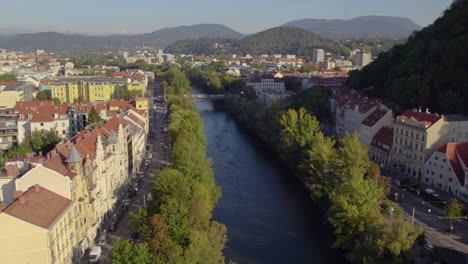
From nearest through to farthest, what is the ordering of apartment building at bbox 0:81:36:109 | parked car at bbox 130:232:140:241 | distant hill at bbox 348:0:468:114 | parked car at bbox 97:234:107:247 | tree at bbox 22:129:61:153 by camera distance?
parked car at bbox 97:234:107:247, parked car at bbox 130:232:140:241, tree at bbox 22:129:61:153, distant hill at bbox 348:0:468:114, apartment building at bbox 0:81:36:109

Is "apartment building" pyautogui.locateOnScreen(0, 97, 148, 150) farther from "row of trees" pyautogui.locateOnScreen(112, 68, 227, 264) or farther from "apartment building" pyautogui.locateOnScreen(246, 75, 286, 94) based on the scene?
"apartment building" pyautogui.locateOnScreen(246, 75, 286, 94)

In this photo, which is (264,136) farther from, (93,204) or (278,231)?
(93,204)

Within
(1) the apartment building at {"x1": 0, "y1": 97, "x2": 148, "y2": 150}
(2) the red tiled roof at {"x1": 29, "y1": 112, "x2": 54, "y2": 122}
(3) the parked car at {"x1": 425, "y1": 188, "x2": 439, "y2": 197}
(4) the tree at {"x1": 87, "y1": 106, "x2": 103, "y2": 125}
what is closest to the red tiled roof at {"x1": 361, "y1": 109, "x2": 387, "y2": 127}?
(3) the parked car at {"x1": 425, "y1": 188, "x2": 439, "y2": 197}

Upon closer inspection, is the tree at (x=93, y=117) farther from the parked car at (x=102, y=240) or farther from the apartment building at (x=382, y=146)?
the apartment building at (x=382, y=146)

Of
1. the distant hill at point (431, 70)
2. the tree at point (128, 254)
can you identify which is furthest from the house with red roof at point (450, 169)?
the tree at point (128, 254)

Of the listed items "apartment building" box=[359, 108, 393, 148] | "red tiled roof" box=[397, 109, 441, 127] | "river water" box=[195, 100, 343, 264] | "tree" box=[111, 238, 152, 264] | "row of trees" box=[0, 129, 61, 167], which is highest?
"red tiled roof" box=[397, 109, 441, 127]

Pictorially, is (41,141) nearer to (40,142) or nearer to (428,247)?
(40,142)
